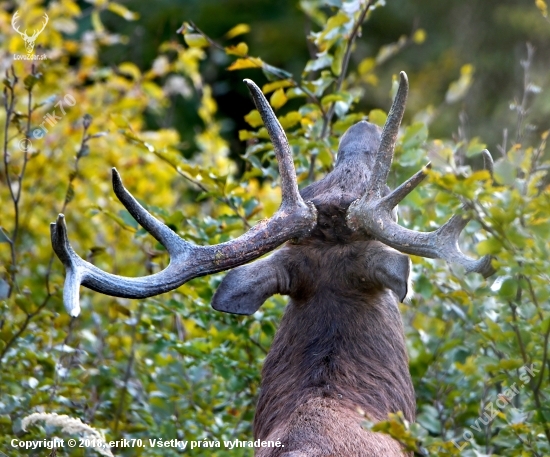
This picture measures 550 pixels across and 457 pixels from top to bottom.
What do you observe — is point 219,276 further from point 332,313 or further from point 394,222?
point 394,222

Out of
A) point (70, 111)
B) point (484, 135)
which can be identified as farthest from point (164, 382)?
point (484, 135)

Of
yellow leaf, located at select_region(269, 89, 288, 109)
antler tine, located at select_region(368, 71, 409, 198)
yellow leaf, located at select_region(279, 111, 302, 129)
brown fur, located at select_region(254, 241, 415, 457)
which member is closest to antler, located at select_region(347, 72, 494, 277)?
antler tine, located at select_region(368, 71, 409, 198)

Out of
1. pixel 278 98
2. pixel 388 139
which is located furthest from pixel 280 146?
pixel 278 98

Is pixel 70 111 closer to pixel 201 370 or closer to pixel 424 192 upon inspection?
pixel 201 370

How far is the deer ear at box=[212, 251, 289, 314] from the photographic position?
416 cm

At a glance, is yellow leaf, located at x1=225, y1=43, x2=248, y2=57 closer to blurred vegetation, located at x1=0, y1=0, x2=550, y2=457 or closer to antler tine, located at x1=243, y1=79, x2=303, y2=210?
blurred vegetation, located at x1=0, y1=0, x2=550, y2=457

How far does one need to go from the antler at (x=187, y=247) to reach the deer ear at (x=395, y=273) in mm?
391

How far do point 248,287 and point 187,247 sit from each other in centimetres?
39

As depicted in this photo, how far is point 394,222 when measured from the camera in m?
4.17

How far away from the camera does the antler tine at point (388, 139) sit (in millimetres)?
3893

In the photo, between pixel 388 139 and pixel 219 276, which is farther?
pixel 219 276

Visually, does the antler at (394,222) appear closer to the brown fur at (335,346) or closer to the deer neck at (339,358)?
the brown fur at (335,346)

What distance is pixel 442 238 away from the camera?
3920mm

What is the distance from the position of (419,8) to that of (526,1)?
5.95 feet
